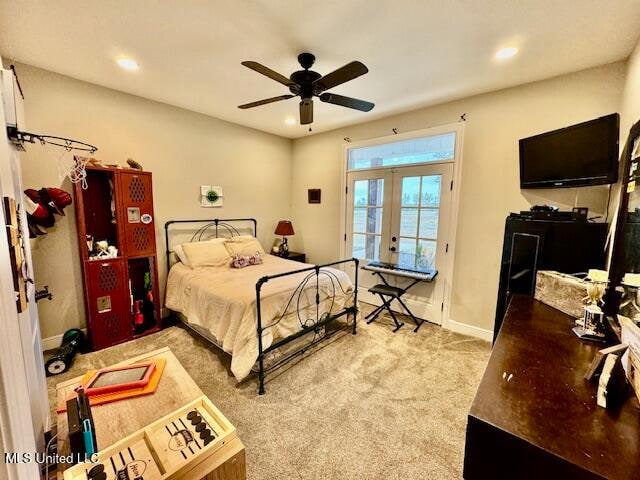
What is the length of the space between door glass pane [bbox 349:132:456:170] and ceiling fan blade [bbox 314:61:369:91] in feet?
6.04

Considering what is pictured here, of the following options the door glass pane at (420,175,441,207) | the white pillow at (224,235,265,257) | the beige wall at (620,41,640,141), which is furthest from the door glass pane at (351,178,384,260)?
the beige wall at (620,41,640,141)

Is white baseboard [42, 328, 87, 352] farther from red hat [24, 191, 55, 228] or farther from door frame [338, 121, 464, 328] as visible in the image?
door frame [338, 121, 464, 328]

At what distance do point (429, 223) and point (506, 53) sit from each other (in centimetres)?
181

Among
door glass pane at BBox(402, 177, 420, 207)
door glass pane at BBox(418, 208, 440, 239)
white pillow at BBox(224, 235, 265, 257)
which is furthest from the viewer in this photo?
white pillow at BBox(224, 235, 265, 257)

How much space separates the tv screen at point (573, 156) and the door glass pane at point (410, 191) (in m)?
1.10

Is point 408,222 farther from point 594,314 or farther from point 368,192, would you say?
point 594,314

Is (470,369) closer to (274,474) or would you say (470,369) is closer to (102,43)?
(274,474)

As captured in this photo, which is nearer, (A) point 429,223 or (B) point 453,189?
(B) point 453,189

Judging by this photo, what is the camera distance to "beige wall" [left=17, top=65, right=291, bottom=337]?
2.56 meters

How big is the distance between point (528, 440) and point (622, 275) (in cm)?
123

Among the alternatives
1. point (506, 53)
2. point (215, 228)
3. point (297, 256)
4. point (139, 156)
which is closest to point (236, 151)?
point (215, 228)

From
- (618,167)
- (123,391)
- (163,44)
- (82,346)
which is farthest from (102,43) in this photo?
(618,167)

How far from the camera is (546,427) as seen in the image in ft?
2.60

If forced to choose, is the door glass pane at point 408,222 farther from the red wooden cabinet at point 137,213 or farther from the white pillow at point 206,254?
the red wooden cabinet at point 137,213
